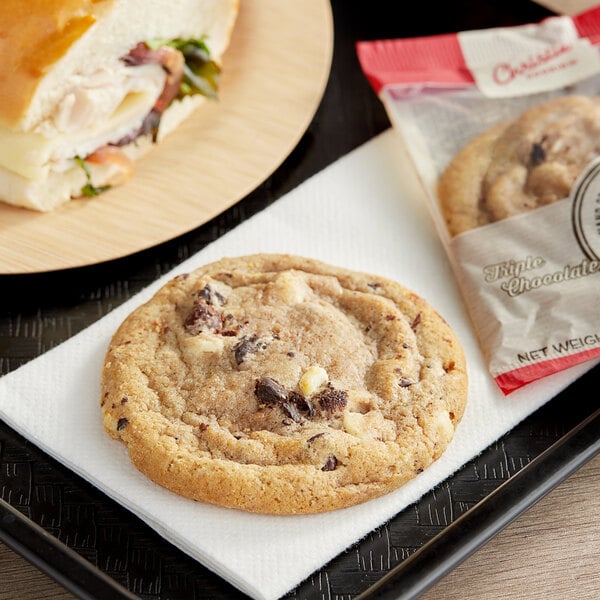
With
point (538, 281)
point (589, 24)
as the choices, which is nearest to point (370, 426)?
point (538, 281)

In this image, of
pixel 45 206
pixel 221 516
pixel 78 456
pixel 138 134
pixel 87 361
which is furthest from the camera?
pixel 138 134

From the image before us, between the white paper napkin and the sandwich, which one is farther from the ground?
the sandwich

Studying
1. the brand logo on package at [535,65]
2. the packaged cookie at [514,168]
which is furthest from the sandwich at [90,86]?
the brand logo on package at [535,65]

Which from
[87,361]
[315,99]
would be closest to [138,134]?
[315,99]

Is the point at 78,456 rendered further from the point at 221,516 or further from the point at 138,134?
the point at 138,134

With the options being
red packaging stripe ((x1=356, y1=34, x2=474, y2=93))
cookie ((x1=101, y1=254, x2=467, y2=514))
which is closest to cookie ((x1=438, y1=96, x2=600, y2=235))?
red packaging stripe ((x1=356, y1=34, x2=474, y2=93))

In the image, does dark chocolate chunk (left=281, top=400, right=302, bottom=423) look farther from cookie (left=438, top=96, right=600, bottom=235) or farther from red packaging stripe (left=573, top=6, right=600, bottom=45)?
red packaging stripe (left=573, top=6, right=600, bottom=45)
